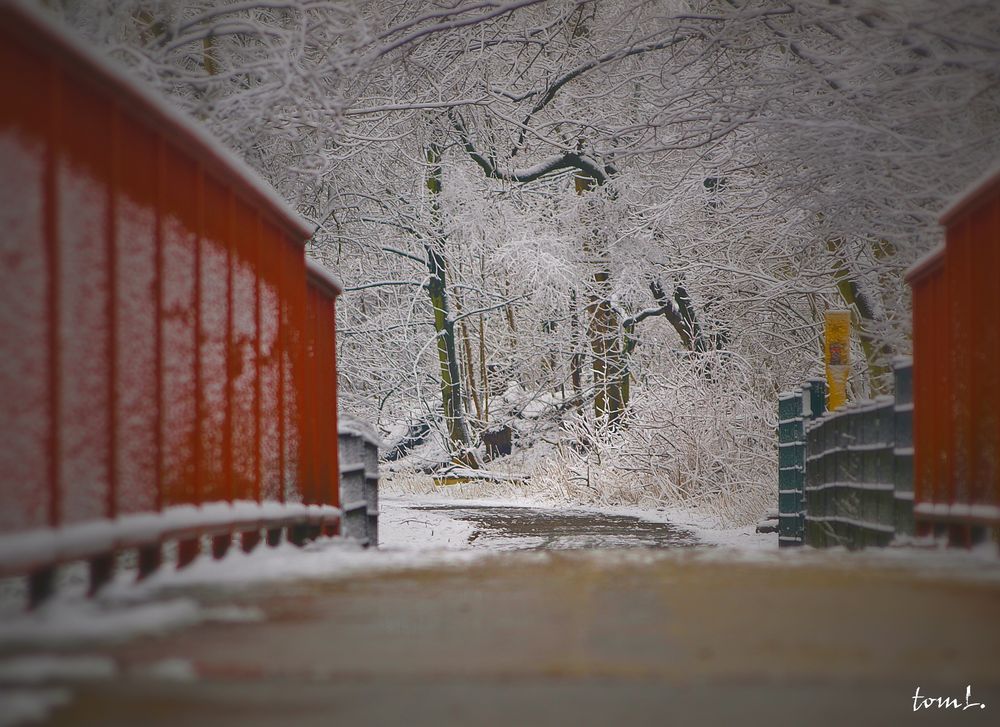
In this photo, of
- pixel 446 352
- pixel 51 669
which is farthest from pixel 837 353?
pixel 446 352

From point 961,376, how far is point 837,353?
6.25m

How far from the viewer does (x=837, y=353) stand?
11.9 metres

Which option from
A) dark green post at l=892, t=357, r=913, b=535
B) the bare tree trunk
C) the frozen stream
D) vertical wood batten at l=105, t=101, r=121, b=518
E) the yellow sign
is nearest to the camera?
vertical wood batten at l=105, t=101, r=121, b=518

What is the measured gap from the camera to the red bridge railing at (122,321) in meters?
3.35

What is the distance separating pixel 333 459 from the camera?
8.13m

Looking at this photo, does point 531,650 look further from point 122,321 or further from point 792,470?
point 792,470

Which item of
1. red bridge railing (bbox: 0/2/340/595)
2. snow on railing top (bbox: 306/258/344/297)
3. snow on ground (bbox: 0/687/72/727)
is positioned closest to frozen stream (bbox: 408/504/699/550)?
snow on railing top (bbox: 306/258/344/297)

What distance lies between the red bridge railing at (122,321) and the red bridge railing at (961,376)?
3.23m

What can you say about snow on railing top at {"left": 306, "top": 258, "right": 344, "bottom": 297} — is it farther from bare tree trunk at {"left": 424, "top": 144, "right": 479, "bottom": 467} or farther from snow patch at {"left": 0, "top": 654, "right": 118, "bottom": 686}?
bare tree trunk at {"left": 424, "top": 144, "right": 479, "bottom": 467}

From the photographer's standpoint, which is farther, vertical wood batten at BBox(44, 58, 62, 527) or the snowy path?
vertical wood batten at BBox(44, 58, 62, 527)

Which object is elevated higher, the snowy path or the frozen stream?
the snowy path

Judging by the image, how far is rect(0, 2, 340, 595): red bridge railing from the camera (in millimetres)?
3354

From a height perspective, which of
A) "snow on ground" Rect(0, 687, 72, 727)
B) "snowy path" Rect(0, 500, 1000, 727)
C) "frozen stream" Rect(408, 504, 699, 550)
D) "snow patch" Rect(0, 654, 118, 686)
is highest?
"snow patch" Rect(0, 654, 118, 686)

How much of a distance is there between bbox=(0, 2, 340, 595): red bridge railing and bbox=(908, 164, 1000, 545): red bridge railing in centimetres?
323
